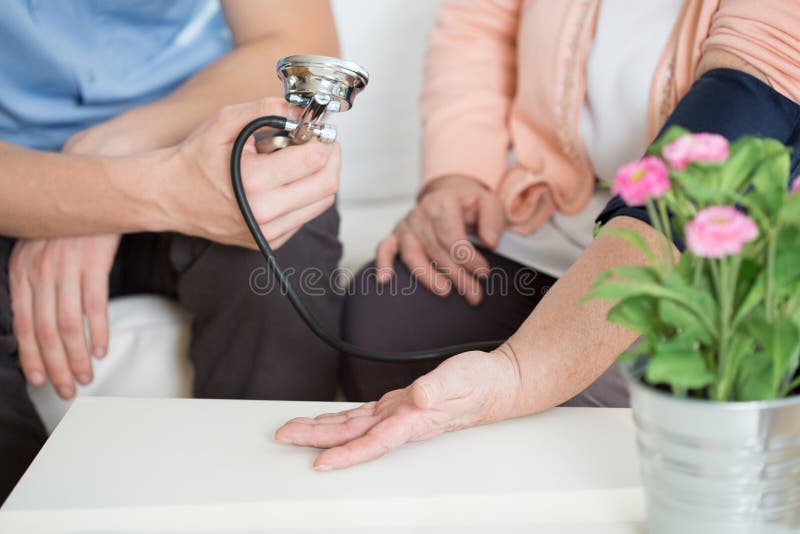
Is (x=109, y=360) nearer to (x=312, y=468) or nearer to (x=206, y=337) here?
(x=206, y=337)

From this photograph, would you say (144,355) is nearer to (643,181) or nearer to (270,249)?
(270,249)

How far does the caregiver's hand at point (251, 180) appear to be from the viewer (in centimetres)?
68

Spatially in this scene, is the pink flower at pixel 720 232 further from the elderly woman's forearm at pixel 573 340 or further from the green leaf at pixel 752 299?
the elderly woman's forearm at pixel 573 340

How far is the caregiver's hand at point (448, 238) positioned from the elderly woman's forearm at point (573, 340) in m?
0.31

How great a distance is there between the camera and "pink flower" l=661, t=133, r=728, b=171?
0.36 meters

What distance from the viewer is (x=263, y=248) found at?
683mm

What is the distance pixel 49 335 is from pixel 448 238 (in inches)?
17.1

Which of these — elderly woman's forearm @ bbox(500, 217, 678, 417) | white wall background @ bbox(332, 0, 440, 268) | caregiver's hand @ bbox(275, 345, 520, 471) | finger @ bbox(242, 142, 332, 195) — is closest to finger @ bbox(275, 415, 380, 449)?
caregiver's hand @ bbox(275, 345, 520, 471)

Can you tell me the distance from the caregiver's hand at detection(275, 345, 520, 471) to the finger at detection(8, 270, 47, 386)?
404 mm

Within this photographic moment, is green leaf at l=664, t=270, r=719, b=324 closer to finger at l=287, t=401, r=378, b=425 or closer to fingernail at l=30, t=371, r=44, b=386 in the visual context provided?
finger at l=287, t=401, r=378, b=425

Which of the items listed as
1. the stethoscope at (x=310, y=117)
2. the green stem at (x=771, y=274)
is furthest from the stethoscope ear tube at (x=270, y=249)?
the green stem at (x=771, y=274)

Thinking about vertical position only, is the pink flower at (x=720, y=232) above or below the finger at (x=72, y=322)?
above

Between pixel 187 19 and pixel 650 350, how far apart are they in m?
0.82

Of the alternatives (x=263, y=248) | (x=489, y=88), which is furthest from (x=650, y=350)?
(x=489, y=88)
